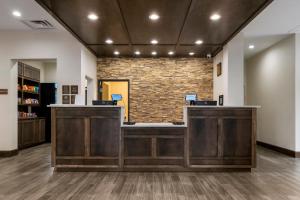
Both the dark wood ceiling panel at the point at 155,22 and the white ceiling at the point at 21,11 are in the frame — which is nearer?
the dark wood ceiling panel at the point at 155,22

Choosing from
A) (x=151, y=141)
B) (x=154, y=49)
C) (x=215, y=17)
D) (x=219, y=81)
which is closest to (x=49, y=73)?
(x=154, y=49)

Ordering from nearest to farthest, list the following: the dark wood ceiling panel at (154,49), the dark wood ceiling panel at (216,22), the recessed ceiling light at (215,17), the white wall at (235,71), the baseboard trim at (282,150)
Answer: the dark wood ceiling panel at (216,22) < the recessed ceiling light at (215,17) < the baseboard trim at (282,150) < the white wall at (235,71) < the dark wood ceiling panel at (154,49)

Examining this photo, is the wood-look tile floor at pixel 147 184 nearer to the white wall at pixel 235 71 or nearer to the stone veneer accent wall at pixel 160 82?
the white wall at pixel 235 71

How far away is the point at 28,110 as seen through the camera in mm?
9117

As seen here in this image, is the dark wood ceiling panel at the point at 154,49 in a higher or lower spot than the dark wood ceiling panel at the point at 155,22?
lower

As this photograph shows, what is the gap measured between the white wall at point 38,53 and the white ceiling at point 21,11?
1.32ft

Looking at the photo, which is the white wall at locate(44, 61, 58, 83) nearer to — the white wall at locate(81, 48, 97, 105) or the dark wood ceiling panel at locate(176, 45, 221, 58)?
the white wall at locate(81, 48, 97, 105)

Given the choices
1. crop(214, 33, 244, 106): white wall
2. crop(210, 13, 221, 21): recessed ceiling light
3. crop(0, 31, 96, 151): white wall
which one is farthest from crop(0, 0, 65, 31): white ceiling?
crop(214, 33, 244, 106): white wall

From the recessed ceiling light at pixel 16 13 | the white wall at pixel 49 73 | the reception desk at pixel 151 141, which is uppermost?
the recessed ceiling light at pixel 16 13

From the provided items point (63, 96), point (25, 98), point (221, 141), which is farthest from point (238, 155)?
point (25, 98)

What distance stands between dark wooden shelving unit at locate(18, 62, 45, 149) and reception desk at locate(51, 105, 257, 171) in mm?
3573

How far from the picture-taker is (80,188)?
3986mm

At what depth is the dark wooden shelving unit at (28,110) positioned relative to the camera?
8.05 m

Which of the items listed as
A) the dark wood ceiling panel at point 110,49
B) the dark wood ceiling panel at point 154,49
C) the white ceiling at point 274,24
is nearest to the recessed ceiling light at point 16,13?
the dark wood ceiling panel at point 110,49
